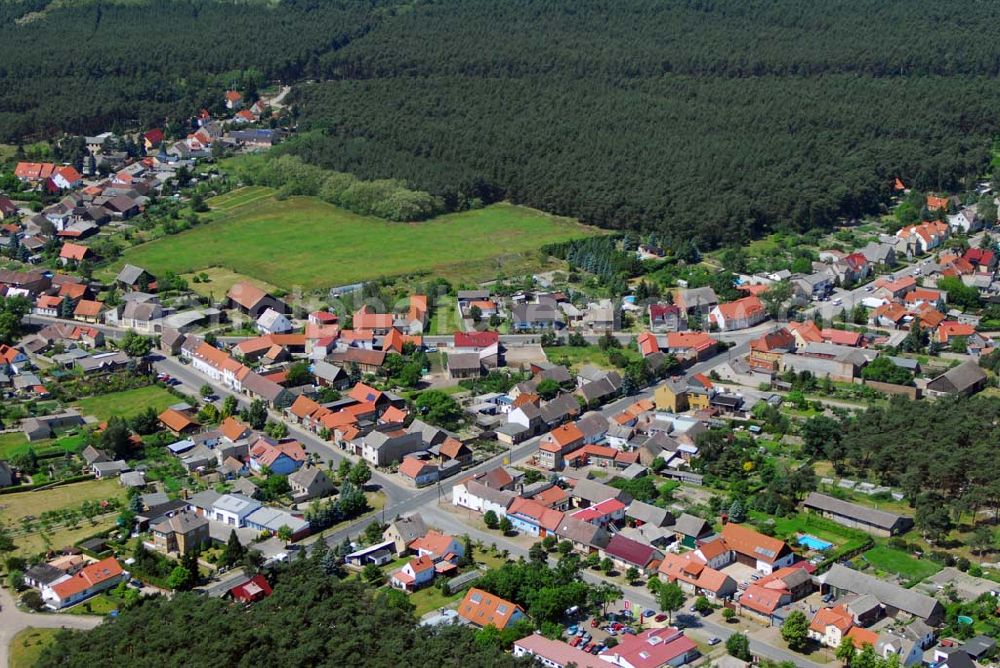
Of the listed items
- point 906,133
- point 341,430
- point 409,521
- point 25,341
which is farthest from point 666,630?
point 906,133

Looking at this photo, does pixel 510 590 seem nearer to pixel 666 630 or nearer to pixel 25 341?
pixel 666 630

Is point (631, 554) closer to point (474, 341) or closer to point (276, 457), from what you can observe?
point (276, 457)

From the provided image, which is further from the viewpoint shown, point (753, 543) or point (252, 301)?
point (252, 301)

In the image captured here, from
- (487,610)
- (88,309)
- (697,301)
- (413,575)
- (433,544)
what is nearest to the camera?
(487,610)

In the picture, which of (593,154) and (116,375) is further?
(593,154)

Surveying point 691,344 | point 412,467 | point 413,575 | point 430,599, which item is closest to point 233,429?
point 412,467
